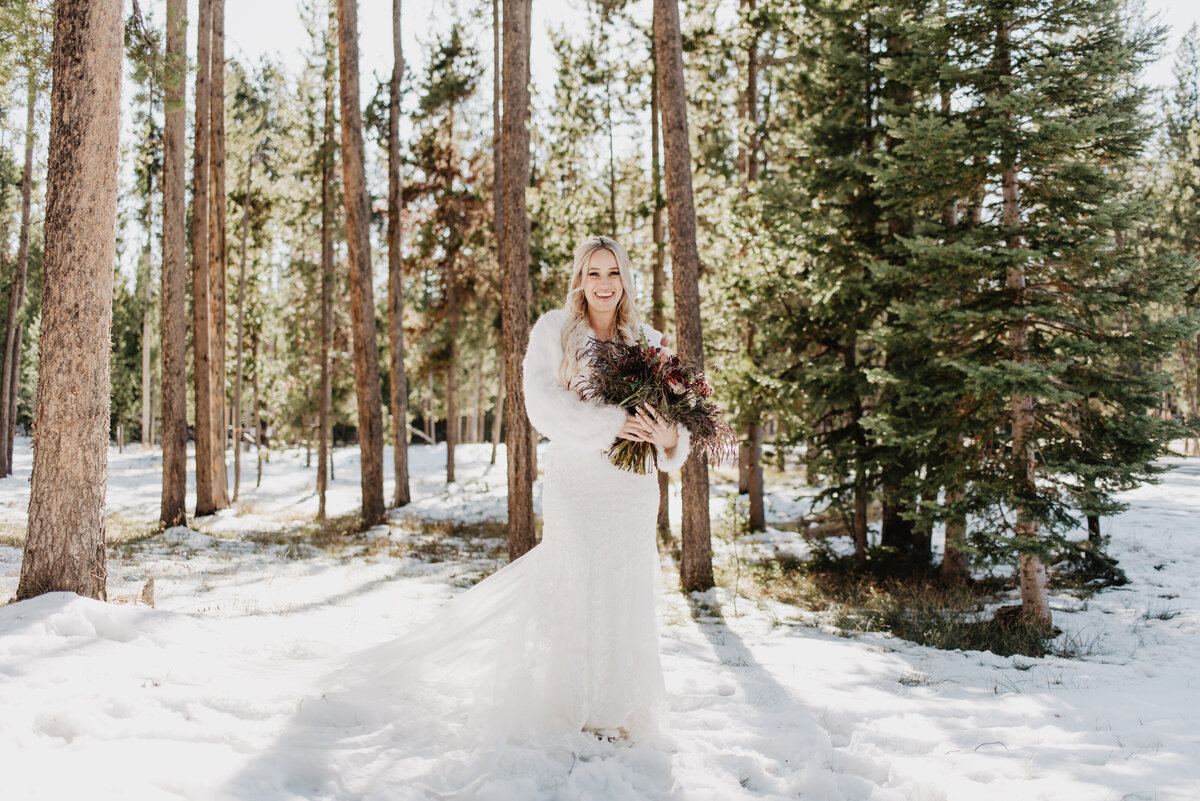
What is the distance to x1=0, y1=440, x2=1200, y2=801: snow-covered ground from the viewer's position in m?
3.09

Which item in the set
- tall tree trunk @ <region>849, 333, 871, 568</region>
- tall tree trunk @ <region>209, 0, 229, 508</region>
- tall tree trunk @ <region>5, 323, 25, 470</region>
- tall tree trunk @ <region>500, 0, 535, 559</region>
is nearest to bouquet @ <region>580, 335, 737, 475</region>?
tall tree trunk @ <region>500, 0, 535, 559</region>

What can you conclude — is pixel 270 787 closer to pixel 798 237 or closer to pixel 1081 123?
pixel 1081 123

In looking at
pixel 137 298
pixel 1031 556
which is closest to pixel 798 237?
pixel 1031 556

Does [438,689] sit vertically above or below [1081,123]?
below

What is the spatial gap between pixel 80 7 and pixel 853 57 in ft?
32.4

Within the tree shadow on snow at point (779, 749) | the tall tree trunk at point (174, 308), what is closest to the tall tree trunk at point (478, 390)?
the tall tree trunk at point (174, 308)

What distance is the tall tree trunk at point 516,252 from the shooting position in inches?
356

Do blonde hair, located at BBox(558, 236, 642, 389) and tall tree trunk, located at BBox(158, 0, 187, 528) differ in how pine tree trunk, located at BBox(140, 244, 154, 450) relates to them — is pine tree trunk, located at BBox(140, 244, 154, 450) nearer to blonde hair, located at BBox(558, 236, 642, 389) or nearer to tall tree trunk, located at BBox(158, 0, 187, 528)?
tall tree trunk, located at BBox(158, 0, 187, 528)

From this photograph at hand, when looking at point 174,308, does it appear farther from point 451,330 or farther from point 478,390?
point 478,390

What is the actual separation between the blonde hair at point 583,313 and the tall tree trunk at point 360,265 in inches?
391

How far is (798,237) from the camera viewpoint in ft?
35.7

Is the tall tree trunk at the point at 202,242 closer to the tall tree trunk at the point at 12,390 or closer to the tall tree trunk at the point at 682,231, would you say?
the tall tree trunk at the point at 682,231

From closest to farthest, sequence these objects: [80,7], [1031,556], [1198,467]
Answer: [80,7] < [1031,556] < [1198,467]

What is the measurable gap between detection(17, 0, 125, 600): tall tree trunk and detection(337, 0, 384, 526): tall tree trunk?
7924 millimetres
